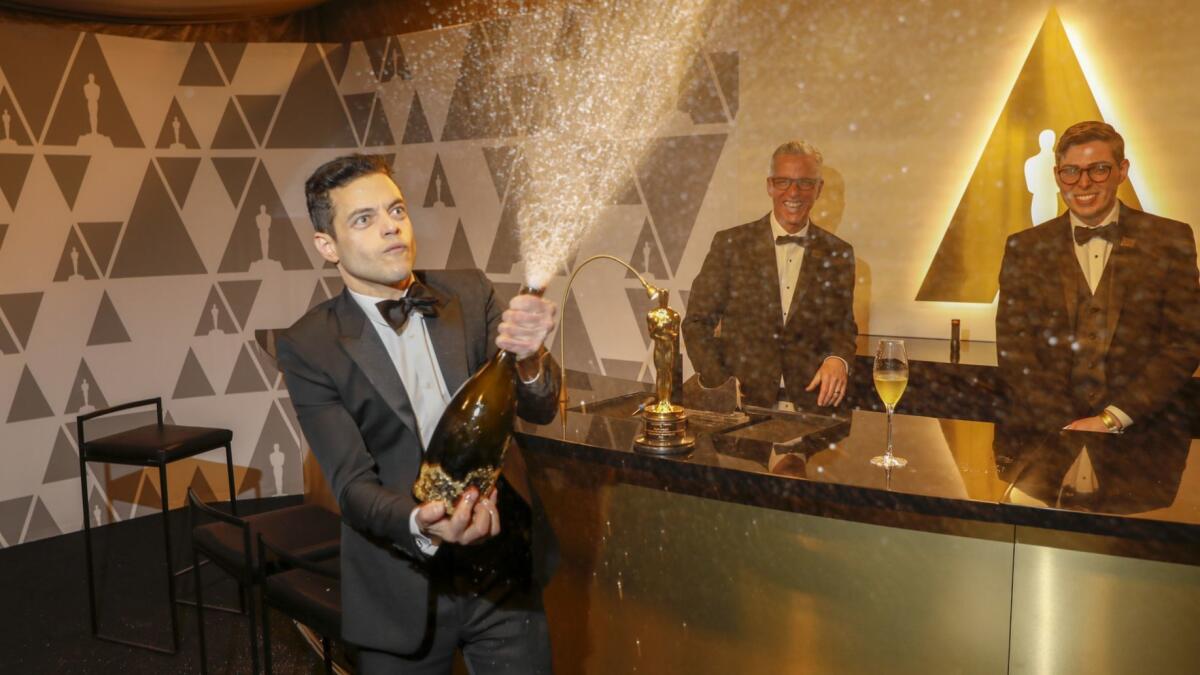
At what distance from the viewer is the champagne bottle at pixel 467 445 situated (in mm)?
1378

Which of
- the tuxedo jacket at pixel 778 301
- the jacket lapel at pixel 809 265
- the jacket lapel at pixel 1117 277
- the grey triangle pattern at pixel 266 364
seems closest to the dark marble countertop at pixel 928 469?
the tuxedo jacket at pixel 778 301

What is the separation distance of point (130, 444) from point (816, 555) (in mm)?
2786

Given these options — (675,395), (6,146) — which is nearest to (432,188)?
(6,146)

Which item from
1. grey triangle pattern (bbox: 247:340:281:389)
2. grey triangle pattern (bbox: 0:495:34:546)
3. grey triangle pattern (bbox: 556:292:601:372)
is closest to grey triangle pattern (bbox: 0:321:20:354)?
grey triangle pattern (bbox: 0:495:34:546)

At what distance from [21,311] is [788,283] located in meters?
3.65

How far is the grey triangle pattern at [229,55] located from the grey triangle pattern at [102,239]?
3.24ft

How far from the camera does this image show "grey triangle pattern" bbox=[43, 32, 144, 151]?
4.46 metres

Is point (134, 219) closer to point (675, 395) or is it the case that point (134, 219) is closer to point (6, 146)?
point (6, 146)

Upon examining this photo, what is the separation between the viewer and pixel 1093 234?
130 inches

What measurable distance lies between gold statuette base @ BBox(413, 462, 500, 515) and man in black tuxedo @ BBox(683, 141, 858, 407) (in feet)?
6.16

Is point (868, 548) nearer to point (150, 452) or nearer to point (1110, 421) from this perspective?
point (1110, 421)

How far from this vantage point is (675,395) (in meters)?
2.50

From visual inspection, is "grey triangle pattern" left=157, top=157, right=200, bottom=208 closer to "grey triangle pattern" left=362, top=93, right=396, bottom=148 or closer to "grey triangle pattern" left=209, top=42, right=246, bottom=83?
"grey triangle pattern" left=209, top=42, right=246, bottom=83

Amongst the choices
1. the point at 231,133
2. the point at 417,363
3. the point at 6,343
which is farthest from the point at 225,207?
the point at 417,363
